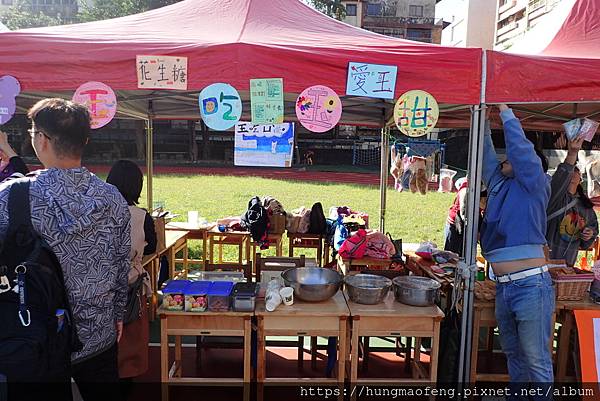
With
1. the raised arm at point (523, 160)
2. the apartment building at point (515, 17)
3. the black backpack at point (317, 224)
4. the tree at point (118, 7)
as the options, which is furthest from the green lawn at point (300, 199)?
the apartment building at point (515, 17)

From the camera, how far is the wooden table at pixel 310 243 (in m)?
5.68

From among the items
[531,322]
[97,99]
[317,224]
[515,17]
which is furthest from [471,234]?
[515,17]

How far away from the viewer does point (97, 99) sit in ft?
8.39

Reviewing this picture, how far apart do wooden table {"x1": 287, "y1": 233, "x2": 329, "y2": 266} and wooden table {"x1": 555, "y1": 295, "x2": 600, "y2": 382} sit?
2963 mm

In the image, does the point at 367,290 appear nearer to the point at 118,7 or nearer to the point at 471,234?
the point at 471,234

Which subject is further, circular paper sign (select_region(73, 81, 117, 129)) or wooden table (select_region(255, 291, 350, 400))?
wooden table (select_region(255, 291, 350, 400))

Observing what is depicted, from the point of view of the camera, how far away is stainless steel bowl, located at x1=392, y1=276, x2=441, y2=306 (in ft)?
9.39

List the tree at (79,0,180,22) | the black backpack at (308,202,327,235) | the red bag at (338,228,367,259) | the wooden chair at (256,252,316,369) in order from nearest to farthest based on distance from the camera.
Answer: the wooden chair at (256,252,316,369) → the red bag at (338,228,367,259) → the black backpack at (308,202,327,235) → the tree at (79,0,180,22)

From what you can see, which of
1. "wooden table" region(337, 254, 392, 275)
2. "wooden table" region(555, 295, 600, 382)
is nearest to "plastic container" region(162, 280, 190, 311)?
"wooden table" region(337, 254, 392, 275)

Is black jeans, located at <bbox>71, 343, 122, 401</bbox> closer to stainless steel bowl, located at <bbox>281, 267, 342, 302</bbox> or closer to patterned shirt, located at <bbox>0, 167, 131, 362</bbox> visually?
patterned shirt, located at <bbox>0, 167, 131, 362</bbox>

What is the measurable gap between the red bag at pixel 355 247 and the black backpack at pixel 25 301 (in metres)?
3.08

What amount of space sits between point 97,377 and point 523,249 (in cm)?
220

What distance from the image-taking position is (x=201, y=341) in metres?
3.52

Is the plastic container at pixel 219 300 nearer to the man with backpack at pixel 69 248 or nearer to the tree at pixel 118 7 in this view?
the man with backpack at pixel 69 248
